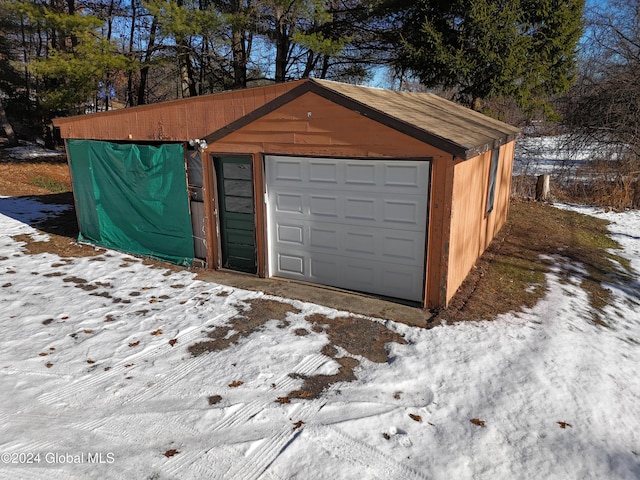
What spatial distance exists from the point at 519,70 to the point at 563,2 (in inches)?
90.8

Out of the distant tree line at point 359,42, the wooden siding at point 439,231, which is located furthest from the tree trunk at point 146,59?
the wooden siding at point 439,231

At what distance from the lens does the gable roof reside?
5.59 metres

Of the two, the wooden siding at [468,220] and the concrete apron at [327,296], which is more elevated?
the wooden siding at [468,220]

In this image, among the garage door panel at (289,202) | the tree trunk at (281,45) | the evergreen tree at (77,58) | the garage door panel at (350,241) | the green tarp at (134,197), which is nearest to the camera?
the garage door panel at (350,241)

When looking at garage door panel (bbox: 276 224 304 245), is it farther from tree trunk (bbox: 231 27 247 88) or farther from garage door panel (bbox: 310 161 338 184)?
tree trunk (bbox: 231 27 247 88)

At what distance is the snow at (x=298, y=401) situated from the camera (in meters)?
3.33

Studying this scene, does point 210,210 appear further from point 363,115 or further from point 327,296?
point 363,115

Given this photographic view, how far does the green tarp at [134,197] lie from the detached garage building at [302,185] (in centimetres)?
3

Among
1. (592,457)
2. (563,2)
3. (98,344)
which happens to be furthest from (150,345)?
(563,2)

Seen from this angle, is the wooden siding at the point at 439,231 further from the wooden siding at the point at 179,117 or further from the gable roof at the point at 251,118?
the wooden siding at the point at 179,117

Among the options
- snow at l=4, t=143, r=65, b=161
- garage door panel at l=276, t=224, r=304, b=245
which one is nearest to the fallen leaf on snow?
garage door panel at l=276, t=224, r=304, b=245

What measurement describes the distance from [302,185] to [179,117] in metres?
2.47

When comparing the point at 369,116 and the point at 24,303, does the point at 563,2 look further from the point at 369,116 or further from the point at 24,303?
the point at 24,303

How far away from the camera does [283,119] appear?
6.40 meters
